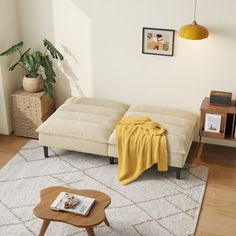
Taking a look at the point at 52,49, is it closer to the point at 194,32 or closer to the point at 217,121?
the point at 194,32

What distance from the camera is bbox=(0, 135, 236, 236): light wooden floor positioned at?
365 centimetres

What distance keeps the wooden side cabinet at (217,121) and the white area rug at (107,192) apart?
0.38 metres

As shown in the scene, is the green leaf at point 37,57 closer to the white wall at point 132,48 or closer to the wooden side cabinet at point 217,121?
the white wall at point 132,48

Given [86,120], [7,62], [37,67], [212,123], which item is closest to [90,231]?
[86,120]

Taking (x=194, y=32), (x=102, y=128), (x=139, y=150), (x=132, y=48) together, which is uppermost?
(x=194, y=32)

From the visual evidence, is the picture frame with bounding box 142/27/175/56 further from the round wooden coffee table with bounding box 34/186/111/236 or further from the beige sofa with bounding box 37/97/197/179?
the round wooden coffee table with bounding box 34/186/111/236

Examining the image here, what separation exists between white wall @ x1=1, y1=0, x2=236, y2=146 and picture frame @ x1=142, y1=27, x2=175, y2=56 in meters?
0.05

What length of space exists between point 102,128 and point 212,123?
3.59 feet

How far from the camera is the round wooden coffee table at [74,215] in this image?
126 inches

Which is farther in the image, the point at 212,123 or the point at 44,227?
the point at 212,123

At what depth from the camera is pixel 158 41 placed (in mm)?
4547

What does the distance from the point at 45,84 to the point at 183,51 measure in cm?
153

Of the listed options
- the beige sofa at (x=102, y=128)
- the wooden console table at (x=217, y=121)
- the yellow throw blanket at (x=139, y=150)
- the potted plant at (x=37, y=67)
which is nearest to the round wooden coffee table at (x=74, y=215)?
the yellow throw blanket at (x=139, y=150)

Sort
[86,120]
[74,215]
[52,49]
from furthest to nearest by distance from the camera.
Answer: [52,49]
[86,120]
[74,215]
